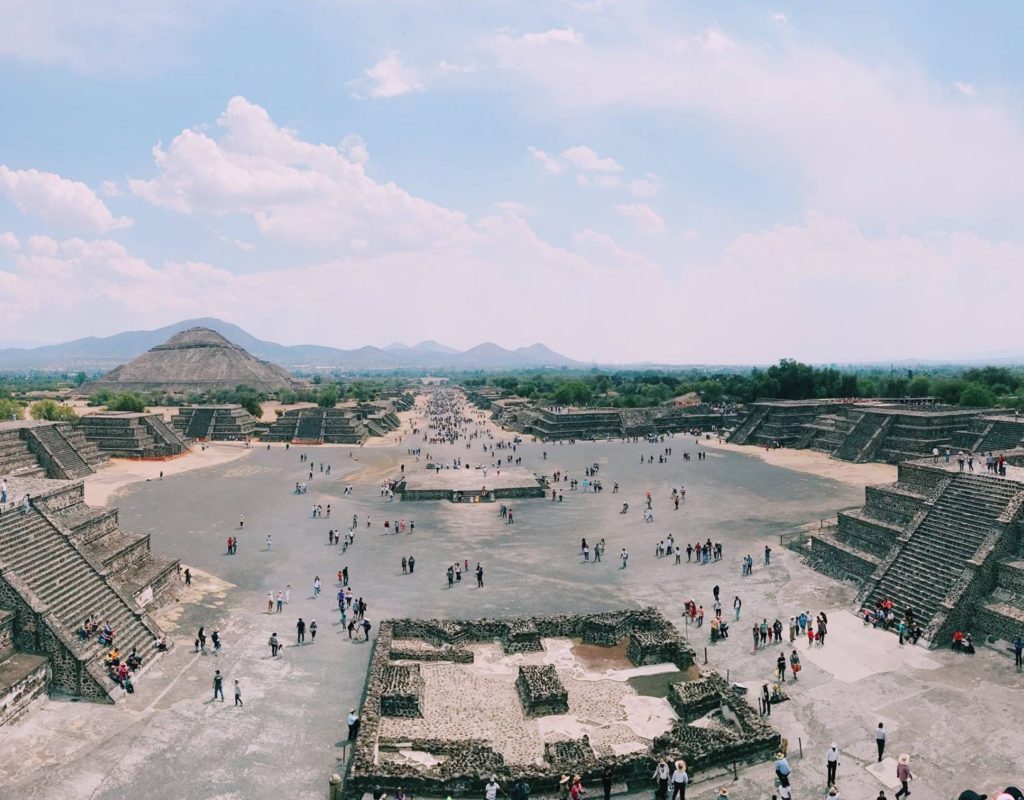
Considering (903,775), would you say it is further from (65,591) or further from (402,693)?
(65,591)

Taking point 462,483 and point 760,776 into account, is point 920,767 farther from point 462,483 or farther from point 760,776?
point 462,483

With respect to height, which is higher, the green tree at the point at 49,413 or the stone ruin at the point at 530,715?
the green tree at the point at 49,413

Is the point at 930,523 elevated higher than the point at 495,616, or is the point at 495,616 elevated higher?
the point at 930,523

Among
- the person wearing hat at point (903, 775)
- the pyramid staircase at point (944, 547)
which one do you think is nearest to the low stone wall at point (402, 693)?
the person wearing hat at point (903, 775)

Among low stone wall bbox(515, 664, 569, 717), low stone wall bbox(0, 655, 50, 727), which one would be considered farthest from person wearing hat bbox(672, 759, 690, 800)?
low stone wall bbox(0, 655, 50, 727)

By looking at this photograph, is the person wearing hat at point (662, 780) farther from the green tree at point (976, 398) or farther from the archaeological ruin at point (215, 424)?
the green tree at point (976, 398)

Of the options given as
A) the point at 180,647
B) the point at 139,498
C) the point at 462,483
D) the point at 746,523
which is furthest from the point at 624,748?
the point at 139,498
